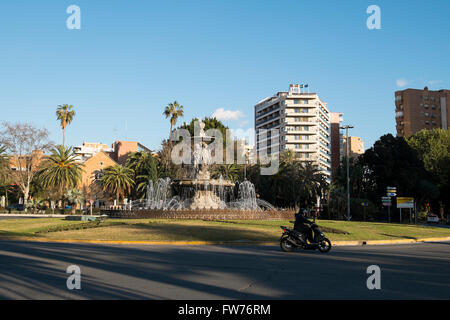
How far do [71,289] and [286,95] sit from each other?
323 ft

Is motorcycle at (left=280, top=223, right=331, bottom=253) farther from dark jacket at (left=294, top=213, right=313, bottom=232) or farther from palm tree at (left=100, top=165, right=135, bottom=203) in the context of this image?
palm tree at (left=100, top=165, right=135, bottom=203)

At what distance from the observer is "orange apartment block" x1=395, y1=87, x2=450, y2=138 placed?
333 ft

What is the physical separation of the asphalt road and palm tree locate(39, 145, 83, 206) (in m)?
61.6

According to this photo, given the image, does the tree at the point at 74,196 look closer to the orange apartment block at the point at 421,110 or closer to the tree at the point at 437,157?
the tree at the point at 437,157

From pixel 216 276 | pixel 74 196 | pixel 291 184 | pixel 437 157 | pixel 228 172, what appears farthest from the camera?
pixel 74 196

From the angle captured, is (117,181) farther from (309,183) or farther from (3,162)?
(309,183)

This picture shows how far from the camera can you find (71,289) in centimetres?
753

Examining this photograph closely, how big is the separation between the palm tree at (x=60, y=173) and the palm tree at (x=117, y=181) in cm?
504

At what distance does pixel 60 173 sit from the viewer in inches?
2835

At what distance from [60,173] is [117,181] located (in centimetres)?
941

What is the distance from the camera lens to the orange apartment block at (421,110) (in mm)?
101625

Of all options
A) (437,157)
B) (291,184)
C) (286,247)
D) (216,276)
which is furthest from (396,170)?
(216,276)

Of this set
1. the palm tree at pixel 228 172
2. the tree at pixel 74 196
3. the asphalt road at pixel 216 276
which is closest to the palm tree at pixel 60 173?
the tree at pixel 74 196
